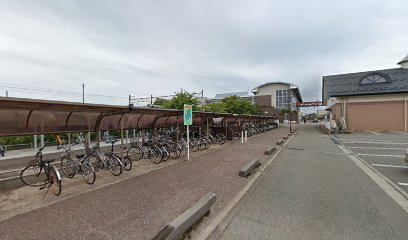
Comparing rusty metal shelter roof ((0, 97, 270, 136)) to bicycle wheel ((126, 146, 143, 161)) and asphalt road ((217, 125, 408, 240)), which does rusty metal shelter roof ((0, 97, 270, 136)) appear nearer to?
bicycle wheel ((126, 146, 143, 161))

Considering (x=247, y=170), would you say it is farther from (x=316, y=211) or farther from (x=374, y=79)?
(x=374, y=79)

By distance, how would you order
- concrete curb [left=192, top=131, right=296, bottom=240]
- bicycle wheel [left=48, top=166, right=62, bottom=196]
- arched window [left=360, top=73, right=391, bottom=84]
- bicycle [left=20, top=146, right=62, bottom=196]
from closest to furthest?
1. concrete curb [left=192, top=131, right=296, bottom=240]
2. bicycle wheel [left=48, top=166, right=62, bottom=196]
3. bicycle [left=20, top=146, right=62, bottom=196]
4. arched window [left=360, top=73, right=391, bottom=84]

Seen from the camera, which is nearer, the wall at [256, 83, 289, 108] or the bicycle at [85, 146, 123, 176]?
the bicycle at [85, 146, 123, 176]

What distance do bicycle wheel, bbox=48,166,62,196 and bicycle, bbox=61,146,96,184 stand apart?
2.39 feet

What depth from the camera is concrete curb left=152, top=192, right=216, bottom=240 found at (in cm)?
242

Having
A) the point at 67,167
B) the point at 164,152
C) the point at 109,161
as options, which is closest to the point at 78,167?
the point at 67,167

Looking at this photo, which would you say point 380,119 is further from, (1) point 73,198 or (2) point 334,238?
(1) point 73,198

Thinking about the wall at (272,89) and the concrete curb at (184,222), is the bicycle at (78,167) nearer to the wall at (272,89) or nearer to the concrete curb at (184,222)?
the concrete curb at (184,222)

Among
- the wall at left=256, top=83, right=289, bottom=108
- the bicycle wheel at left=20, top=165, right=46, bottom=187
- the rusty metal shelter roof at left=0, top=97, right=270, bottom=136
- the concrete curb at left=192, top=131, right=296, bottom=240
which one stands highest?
the wall at left=256, top=83, right=289, bottom=108

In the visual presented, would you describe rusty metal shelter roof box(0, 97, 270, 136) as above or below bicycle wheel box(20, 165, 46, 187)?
above

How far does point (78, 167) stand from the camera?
17.8ft

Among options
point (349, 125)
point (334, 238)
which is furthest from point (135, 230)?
point (349, 125)

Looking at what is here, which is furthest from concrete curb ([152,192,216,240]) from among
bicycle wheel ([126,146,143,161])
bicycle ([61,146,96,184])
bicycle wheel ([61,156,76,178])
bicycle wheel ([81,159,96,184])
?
bicycle wheel ([126,146,143,161])

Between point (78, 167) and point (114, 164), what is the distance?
0.93 meters
